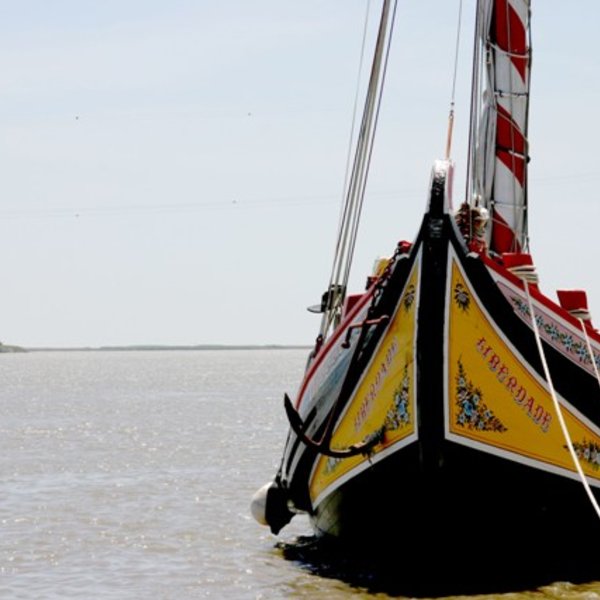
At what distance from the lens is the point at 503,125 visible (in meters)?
17.0

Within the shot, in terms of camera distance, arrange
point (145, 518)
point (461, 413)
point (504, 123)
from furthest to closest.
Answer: point (145, 518)
point (504, 123)
point (461, 413)

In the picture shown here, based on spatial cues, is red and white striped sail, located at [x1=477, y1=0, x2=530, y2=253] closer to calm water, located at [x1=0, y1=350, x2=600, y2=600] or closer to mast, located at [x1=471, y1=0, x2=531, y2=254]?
mast, located at [x1=471, y1=0, x2=531, y2=254]

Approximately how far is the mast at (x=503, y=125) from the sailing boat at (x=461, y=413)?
2.11 m

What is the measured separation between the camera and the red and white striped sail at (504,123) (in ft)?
55.7

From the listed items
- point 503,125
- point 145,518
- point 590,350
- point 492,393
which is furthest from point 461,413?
point 145,518

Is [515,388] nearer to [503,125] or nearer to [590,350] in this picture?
[590,350]

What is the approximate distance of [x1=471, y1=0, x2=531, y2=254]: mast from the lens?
17.0m

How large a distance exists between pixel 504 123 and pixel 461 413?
15.7ft

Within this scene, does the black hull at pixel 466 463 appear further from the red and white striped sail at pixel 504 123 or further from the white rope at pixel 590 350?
the red and white striped sail at pixel 504 123

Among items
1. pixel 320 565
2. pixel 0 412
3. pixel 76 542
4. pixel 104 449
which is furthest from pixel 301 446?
pixel 0 412

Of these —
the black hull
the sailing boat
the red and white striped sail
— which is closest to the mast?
the red and white striped sail

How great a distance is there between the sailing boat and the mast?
2113 mm

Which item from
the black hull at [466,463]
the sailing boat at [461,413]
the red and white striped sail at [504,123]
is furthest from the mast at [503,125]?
the black hull at [466,463]

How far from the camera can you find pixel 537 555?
46.3ft
